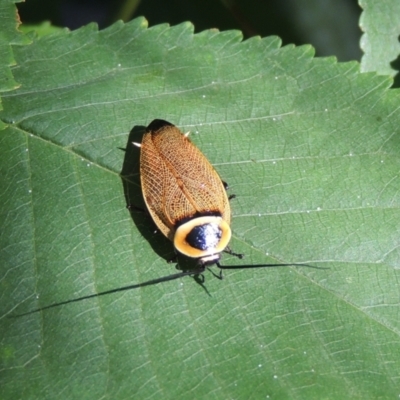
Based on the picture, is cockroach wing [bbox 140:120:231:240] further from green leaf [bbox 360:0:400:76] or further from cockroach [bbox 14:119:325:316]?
green leaf [bbox 360:0:400:76]

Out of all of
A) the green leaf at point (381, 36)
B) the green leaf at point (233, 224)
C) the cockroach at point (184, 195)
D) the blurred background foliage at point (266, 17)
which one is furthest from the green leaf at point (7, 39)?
the green leaf at point (381, 36)

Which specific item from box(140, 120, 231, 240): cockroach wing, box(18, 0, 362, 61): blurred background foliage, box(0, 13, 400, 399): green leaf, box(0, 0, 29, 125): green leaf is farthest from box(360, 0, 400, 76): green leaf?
box(0, 0, 29, 125): green leaf

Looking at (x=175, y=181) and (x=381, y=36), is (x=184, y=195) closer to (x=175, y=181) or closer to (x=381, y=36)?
(x=175, y=181)

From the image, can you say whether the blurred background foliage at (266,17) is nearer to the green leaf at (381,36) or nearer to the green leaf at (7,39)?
the green leaf at (381,36)

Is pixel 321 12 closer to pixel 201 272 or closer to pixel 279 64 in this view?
pixel 279 64

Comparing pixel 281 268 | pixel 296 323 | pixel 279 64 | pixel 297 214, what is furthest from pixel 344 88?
pixel 296 323
